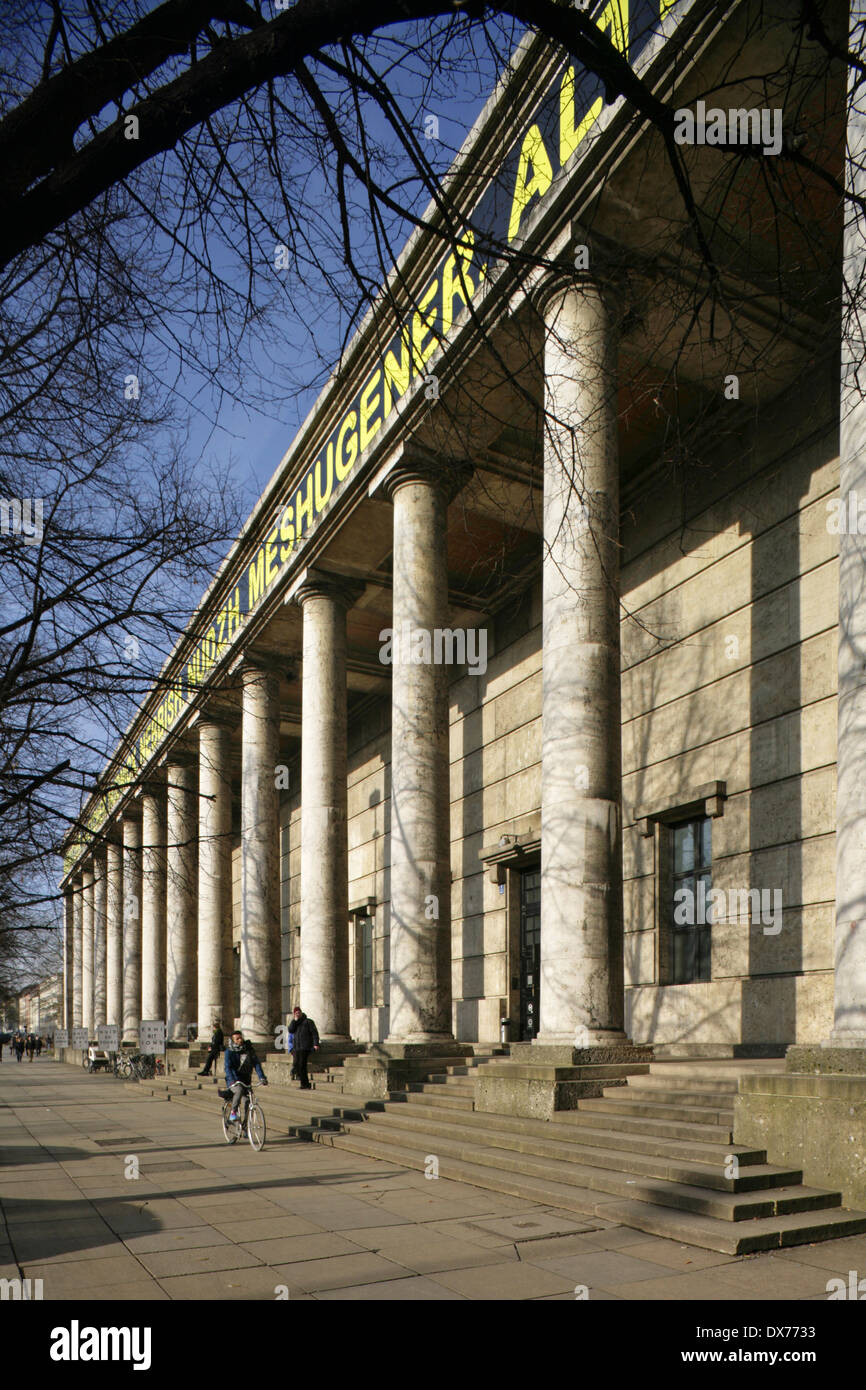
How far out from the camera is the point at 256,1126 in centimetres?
1477

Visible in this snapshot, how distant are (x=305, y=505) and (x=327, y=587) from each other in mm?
1942

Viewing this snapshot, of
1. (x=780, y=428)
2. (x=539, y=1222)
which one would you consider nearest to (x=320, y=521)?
(x=780, y=428)

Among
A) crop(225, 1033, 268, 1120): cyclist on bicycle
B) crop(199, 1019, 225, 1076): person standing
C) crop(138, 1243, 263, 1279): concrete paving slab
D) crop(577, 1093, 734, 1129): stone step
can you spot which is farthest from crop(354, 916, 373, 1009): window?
crop(138, 1243, 263, 1279): concrete paving slab

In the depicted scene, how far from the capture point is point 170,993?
39.2 m

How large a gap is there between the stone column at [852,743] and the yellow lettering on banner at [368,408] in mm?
12217

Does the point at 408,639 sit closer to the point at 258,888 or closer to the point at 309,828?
the point at 309,828

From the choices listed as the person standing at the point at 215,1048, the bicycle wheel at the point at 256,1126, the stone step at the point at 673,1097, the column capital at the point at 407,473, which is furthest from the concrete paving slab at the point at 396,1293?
the person standing at the point at 215,1048

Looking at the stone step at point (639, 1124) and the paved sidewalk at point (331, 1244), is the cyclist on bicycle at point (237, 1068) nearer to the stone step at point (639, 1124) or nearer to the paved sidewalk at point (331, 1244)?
the paved sidewalk at point (331, 1244)

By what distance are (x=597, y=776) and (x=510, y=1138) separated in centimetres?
421

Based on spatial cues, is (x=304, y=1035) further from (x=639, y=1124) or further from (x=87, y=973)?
(x=87, y=973)

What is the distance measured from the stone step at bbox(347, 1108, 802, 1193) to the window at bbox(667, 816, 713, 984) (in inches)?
216

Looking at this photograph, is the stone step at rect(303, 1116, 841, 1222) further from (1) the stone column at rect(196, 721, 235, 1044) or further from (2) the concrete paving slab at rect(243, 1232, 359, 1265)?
(1) the stone column at rect(196, 721, 235, 1044)

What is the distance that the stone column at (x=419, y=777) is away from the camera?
18047 millimetres

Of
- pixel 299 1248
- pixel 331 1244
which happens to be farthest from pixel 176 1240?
pixel 331 1244
